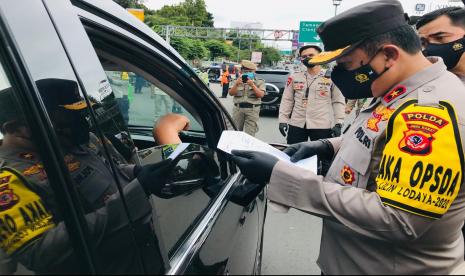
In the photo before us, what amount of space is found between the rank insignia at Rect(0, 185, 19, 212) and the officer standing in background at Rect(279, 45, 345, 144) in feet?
13.4

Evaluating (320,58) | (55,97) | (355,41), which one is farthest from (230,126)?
(55,97)

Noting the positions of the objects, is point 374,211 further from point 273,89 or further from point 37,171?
point 273,89

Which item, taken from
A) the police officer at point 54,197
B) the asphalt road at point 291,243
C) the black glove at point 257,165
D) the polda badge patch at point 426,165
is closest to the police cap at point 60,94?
the police officer at point 54,197

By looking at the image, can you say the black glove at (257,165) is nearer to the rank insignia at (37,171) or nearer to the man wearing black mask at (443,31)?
the rank insignia at (37,171)

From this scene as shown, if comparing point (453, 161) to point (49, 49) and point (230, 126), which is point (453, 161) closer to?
point (49, 49)

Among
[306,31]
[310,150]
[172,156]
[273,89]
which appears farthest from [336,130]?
[306,31]

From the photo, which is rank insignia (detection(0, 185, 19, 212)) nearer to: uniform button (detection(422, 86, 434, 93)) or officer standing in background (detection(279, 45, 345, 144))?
uniform button (detection(422, 86, 434, 93))

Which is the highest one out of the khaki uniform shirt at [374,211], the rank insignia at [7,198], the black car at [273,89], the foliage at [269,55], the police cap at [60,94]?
the police cap at [60,94]

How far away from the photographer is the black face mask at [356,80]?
1.23m

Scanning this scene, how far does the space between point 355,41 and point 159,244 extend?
0.84 m

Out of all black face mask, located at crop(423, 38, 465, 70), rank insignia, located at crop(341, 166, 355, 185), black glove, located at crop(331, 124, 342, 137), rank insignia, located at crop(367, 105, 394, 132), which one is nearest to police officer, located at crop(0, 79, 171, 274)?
rank insignia, located at crop(341, 166, 355, 185)

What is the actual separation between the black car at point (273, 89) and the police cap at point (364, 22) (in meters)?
10.1

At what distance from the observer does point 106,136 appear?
0.94m

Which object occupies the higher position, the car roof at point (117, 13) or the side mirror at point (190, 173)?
the car roof at point (117, 13)
